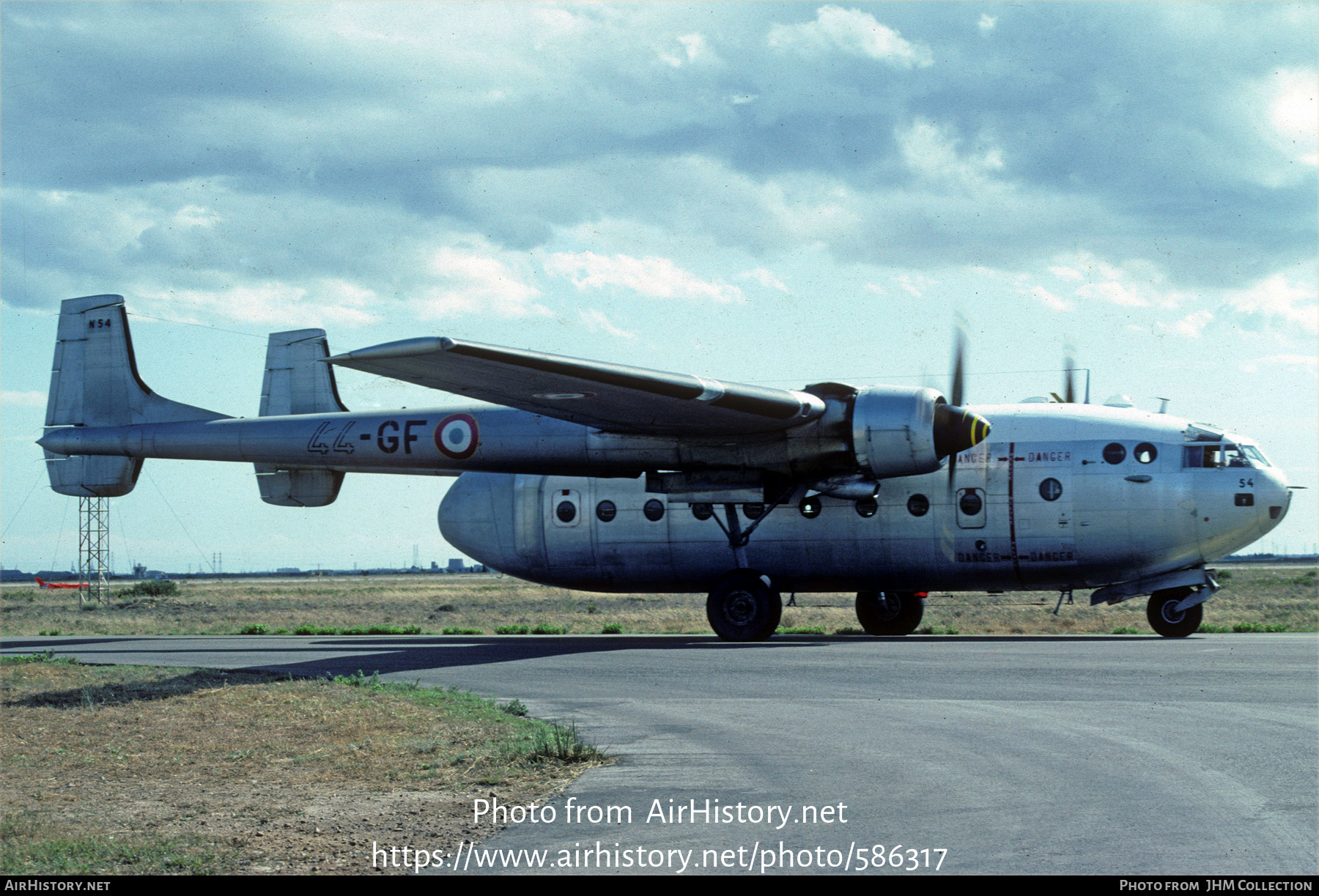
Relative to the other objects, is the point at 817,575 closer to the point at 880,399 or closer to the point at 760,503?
the point at 760,503

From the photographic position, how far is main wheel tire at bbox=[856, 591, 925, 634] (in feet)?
78.8

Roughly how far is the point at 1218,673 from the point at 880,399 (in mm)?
7163

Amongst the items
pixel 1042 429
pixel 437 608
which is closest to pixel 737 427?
pixel 1042 429

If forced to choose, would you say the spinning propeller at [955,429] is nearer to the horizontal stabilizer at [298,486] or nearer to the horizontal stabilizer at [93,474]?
the horizontal stabilizer at [298,486]

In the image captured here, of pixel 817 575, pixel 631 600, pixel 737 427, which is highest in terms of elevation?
pixel 737 427

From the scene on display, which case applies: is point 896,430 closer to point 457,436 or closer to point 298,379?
point 457,436

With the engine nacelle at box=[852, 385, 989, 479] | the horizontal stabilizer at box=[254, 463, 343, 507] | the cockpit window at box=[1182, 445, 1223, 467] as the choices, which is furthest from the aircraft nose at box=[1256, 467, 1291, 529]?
the horizontal stabilizer at box=[254, 463, 343, 507]

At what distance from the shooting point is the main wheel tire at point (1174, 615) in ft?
69.3

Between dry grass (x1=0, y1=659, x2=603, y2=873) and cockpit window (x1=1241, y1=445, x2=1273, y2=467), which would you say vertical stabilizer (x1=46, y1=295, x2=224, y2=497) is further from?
cockpit window (x1=1241, y1=445, x2=1273, y2=467)

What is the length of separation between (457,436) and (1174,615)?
14.4m

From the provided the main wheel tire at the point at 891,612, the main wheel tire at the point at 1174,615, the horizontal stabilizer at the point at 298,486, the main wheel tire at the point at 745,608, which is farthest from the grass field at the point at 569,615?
the main wheel tire at the point at 745,608

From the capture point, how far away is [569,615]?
41.9 metres

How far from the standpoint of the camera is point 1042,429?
2091 centimetres

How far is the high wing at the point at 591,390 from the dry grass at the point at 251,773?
4.31m
